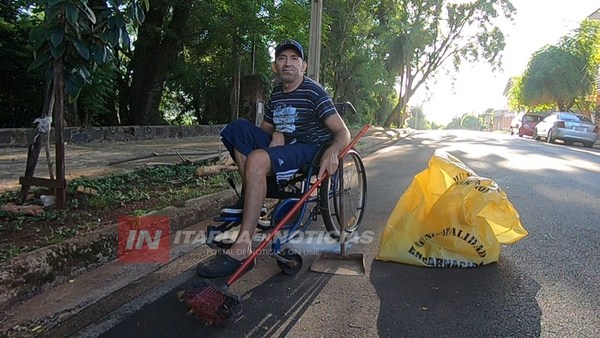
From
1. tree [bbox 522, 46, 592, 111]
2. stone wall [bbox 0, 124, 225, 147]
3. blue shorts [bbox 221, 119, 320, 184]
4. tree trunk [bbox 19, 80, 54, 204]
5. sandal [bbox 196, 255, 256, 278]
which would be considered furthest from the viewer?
tree [bbox 522, 46, 592, 111]

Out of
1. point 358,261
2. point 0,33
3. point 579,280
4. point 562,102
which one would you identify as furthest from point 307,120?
point 562,102

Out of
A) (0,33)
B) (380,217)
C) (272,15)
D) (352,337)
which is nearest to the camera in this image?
(352,337)

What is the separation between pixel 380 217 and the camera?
434 cm

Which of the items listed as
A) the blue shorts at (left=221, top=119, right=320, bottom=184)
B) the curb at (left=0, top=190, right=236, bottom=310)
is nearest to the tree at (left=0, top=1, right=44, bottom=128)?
the curb at (left=0, top=190, right=236, bottom=310)

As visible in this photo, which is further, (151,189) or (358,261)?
(151,189)

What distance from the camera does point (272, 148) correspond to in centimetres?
273

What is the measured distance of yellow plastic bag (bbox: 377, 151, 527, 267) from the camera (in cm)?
281

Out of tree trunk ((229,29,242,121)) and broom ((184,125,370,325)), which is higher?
tree trunk ((229,29,242,121))

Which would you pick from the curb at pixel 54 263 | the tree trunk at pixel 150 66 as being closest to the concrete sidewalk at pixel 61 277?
the curb at pixel 54 263

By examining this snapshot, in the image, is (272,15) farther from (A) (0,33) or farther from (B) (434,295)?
(B) (434,295)

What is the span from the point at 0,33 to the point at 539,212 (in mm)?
9652

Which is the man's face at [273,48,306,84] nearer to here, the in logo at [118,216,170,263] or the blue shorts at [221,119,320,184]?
the blue shorts at [221,119,320,184]

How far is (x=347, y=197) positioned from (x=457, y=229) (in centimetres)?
97

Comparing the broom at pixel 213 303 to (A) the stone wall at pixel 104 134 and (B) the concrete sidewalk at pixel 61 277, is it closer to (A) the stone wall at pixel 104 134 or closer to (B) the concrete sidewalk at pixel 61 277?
(B) the concrete sidewalk at pixel 61 277
